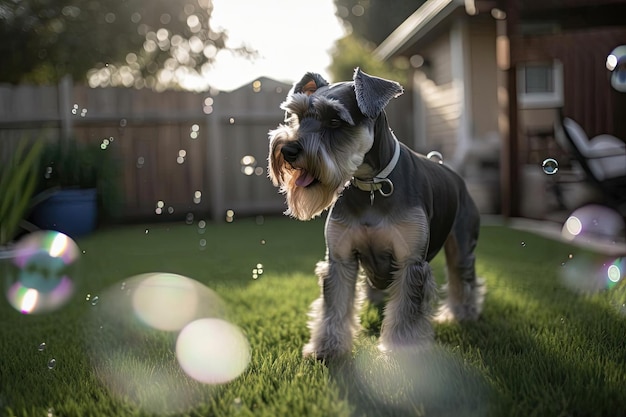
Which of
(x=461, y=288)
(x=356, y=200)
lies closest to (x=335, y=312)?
(x=356, y=200)

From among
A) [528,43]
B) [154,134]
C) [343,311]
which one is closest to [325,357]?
[343,311]

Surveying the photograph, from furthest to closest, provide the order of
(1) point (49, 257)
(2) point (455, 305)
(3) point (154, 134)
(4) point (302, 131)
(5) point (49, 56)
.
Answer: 1. (5) point (49, 56)
2. (3) point (154, 134)
3. (1) point (49, 257)
4. (2) point (455, 305)
5. (4) point (302, 131)

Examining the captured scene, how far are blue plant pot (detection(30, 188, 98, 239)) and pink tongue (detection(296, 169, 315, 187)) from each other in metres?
5.67

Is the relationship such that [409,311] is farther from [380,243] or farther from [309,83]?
[309,83]

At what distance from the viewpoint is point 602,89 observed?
9.38 meters

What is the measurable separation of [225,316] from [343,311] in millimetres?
1037

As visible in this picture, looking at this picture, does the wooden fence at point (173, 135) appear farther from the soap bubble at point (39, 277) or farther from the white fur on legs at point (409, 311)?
the white fur on legs at point (409, 311)

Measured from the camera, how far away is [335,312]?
315cm

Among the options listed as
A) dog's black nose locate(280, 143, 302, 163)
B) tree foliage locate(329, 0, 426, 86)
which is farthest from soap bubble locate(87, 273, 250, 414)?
tree foliage locate(329, 0, 426, 86)

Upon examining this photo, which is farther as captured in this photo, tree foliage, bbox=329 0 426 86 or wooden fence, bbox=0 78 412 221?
tree foliage, bbox=329 0 426 86

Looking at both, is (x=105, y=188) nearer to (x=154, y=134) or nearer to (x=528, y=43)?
(x=154, y=134)

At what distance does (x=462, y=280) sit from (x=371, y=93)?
60.2 inches

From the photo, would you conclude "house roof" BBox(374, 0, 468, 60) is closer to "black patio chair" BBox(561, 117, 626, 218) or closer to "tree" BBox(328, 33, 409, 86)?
"black patio chair" BBox(561, 117, 626, 218)

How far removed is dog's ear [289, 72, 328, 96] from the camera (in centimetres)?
317
